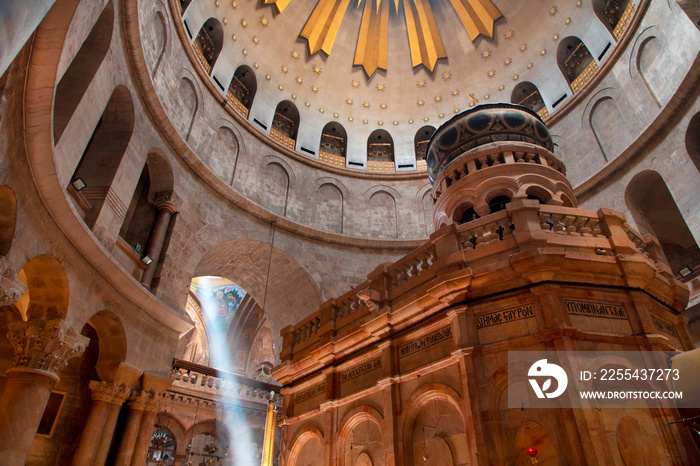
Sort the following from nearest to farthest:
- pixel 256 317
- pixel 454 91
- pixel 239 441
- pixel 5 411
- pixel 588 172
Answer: pixel 5 411 < pixel 588 172 < pixel 239 441 < pixel 454 91 < pixel 256 317

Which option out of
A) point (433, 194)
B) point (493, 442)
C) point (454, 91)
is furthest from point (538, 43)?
point (493, 442)

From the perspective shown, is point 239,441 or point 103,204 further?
point 239,441

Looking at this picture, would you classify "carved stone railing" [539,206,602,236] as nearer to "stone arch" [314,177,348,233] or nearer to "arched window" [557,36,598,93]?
"arched window" [557,36,598,93]

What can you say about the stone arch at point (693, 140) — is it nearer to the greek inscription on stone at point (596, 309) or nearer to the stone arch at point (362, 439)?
the greek inscription on stone at point (596, 309)

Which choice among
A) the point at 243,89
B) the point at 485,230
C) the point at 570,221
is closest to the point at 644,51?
the point at 570,221

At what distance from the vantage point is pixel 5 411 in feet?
25.0

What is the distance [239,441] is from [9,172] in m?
15.0

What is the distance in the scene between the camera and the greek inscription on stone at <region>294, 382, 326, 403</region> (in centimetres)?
866

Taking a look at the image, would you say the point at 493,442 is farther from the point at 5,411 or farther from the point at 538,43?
the point at 538,43

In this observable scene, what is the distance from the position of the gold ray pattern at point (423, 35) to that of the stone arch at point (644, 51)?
390 inches

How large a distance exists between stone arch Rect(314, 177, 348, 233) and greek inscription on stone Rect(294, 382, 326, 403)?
10.9 m

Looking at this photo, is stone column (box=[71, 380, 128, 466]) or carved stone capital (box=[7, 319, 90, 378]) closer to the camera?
carved stone capital (box=[7, 319, 90, 378])

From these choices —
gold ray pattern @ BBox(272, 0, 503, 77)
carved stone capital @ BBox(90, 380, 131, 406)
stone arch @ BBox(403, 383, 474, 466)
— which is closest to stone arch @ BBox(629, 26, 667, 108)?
gold ray pattern @ BBox(272, 0, 503, 77)

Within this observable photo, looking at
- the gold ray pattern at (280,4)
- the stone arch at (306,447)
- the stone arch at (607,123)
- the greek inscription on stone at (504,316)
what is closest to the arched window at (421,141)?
the stone arch at (607,123)
